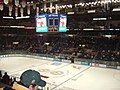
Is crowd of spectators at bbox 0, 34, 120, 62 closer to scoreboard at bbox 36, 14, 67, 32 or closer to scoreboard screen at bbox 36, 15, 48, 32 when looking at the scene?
scoreboard at bbox 36, 14, 67, 32

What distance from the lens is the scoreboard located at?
1318 centimetres

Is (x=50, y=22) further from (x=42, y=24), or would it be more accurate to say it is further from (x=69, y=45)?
(x=69, y=45)

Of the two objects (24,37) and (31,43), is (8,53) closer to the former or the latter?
(31,43)

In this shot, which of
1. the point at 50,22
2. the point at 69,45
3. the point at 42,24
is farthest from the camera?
the point at 69,45

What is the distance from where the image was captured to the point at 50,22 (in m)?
13.7

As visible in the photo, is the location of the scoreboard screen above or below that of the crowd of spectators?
above

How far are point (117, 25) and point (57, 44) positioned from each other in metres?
8.43

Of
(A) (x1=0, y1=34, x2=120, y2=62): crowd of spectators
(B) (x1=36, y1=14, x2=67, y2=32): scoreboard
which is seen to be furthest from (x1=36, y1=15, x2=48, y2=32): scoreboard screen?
(A) (x1=0, y1=34, x2=120, y2=62): crowd of spectators

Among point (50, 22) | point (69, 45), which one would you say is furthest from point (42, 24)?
point (69, 45)

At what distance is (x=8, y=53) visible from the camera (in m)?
24.2

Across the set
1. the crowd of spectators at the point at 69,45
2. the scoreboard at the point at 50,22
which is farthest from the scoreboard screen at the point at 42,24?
the crowd of spectators at the point at 69,45

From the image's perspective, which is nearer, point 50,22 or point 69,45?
point 50,22

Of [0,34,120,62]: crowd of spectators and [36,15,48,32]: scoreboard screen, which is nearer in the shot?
[36,15,48,32]: scoreboard screen

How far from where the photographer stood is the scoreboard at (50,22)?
43.2ft
